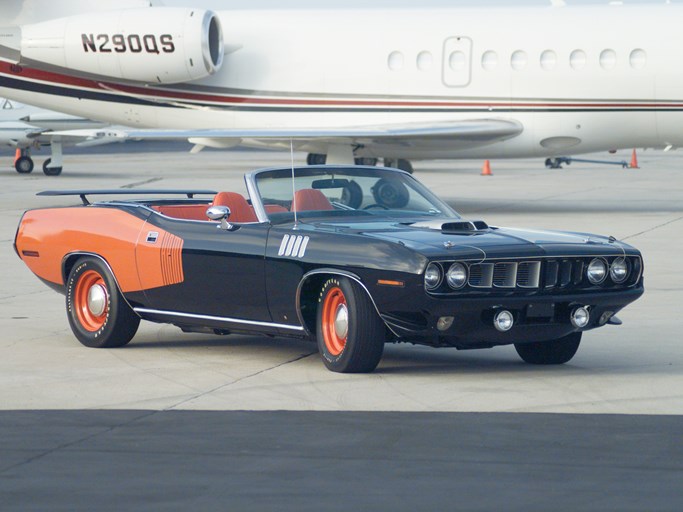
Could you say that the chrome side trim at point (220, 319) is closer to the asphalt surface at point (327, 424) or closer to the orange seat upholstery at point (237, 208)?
the asphalt surface at point (327, 424)

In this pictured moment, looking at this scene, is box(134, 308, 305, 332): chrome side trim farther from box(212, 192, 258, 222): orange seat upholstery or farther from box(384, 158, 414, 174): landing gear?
box(384, 158, 414, 174): landing gear

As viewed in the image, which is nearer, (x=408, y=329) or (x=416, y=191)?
(x=408, y=329)

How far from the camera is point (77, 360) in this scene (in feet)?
28.5

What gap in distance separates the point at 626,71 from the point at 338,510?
670 inches

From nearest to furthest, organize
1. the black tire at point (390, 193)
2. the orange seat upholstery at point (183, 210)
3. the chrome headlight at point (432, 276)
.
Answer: the chrome headlight at point (432, 276) → the black tire at point (390, 193) → the orange seat upholstery at point (183, 210)

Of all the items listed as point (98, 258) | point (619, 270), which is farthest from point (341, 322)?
point (98, 258)

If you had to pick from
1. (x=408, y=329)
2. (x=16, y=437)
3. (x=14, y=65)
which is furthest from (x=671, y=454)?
(x=14, y=65)

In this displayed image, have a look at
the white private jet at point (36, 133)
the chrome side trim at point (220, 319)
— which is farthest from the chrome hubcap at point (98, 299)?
the white private jet at point (36, 133)

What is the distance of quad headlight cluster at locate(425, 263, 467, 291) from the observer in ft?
24.8

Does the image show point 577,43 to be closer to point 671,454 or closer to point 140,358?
point 140,358

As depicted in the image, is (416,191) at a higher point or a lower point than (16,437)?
higher

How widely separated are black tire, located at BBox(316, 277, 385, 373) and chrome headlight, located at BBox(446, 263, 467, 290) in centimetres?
49

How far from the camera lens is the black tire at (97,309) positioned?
912 centimetres

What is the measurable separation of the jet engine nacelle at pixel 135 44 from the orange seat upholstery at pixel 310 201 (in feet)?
43.6
